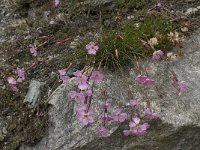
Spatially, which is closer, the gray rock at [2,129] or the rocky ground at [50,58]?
the rocky ground at [50,58]

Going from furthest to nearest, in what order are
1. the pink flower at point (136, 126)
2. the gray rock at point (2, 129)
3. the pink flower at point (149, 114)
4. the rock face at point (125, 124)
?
the gray rock at point (2, 129) < the rock face at point (125, 124) < the pink flower at point (149, 114) < the pink flower at point (136, 126)

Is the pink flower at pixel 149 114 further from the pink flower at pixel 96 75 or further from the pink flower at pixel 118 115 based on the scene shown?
the pink flower at pixel 96 75

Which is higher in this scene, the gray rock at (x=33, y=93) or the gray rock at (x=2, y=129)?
the gray rock at (x=33, y=93)

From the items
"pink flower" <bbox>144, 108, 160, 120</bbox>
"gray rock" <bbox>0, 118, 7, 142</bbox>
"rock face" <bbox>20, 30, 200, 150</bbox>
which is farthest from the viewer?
"gray rock" <bbox>0, 118, 7, 142</bbox>

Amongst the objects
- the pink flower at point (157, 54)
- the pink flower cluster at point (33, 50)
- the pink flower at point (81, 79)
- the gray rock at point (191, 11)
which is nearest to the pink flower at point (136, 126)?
the pink flower at point (81, 79)

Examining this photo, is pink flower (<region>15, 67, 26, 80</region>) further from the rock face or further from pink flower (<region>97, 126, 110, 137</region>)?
pink flower (<region>97, 126, 110, 137</region>)

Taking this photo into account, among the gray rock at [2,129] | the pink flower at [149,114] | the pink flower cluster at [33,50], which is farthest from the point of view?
the pink flower cluster at [33,50]

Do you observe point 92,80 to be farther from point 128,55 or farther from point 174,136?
point 174,136

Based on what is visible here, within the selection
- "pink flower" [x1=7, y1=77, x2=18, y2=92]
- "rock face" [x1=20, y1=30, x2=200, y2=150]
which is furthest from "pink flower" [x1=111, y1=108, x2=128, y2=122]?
"pink flower" [x1=7, y1=77, x2=18, y2=92]
